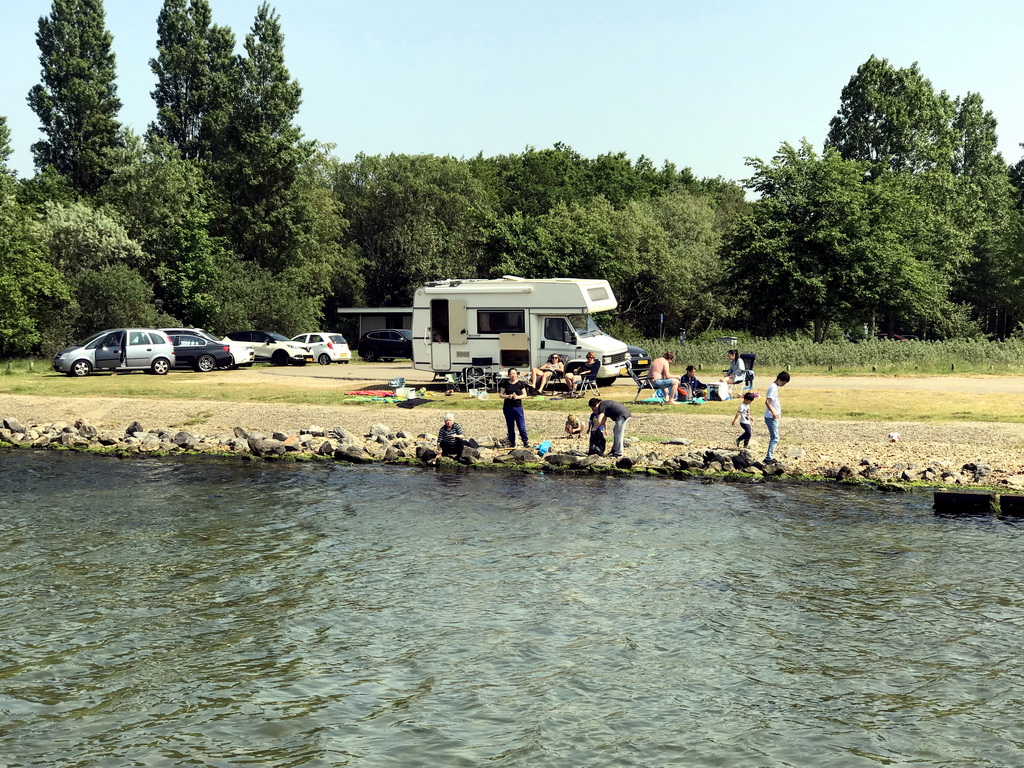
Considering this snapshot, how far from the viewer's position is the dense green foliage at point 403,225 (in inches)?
1886

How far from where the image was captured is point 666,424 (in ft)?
86.1

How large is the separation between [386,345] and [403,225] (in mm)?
37640

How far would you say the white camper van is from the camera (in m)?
31.4

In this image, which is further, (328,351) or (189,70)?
(189,70)

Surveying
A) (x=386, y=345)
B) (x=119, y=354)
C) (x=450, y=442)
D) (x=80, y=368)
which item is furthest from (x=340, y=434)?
(x=386, y=345)

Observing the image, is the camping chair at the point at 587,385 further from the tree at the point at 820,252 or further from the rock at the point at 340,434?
the tree at the point at 820,252

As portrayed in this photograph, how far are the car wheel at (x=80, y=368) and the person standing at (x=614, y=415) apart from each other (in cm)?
2371

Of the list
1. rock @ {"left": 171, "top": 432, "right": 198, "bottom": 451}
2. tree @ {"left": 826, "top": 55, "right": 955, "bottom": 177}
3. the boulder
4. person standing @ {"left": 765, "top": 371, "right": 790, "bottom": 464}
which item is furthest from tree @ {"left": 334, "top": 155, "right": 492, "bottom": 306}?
person standing @ {"left": 765, "top": 371, "right": 790, "bottom": 464}

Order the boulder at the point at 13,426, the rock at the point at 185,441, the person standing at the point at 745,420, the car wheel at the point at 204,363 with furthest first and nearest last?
the car wheel at the point at 204,363 → the boulder at the point at 13,426 → the rock at the point at 185,441 → the person standing at the point at 745,420

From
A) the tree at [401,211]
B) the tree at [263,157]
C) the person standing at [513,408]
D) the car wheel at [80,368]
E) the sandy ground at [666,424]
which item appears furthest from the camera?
the tree at [401,211]

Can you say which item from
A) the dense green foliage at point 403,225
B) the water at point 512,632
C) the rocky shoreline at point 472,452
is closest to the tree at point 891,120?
the dense green foliage at point 403,225

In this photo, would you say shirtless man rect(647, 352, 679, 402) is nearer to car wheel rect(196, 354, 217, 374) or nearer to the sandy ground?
the sandy ground

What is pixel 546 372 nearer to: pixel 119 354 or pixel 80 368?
pixel 119 354

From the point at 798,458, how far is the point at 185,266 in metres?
44.0
